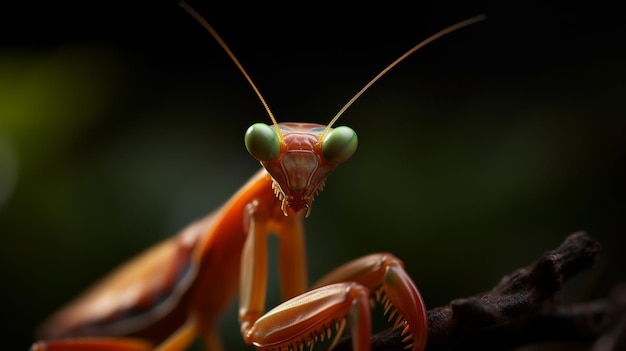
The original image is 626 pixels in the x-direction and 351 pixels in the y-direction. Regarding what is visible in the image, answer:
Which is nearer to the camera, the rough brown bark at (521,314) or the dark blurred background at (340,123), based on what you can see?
the rough brown bark at (521,314)

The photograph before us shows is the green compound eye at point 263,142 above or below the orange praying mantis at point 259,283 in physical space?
above

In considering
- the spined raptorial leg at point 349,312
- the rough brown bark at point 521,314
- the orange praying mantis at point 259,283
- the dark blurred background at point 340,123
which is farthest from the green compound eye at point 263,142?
the dark blurred background at point 340,123

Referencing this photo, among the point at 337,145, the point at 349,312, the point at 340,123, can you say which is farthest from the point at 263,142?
the point at 340,123

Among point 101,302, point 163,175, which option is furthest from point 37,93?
point 101,302

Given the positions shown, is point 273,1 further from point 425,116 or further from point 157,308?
point 157,308

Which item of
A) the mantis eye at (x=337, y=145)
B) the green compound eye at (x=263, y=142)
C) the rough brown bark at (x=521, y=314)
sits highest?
the green compound eye at (x=263, y=142)

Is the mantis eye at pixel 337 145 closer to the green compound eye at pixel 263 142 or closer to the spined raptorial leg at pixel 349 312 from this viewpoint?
the green compound eye at pixel 263 142
